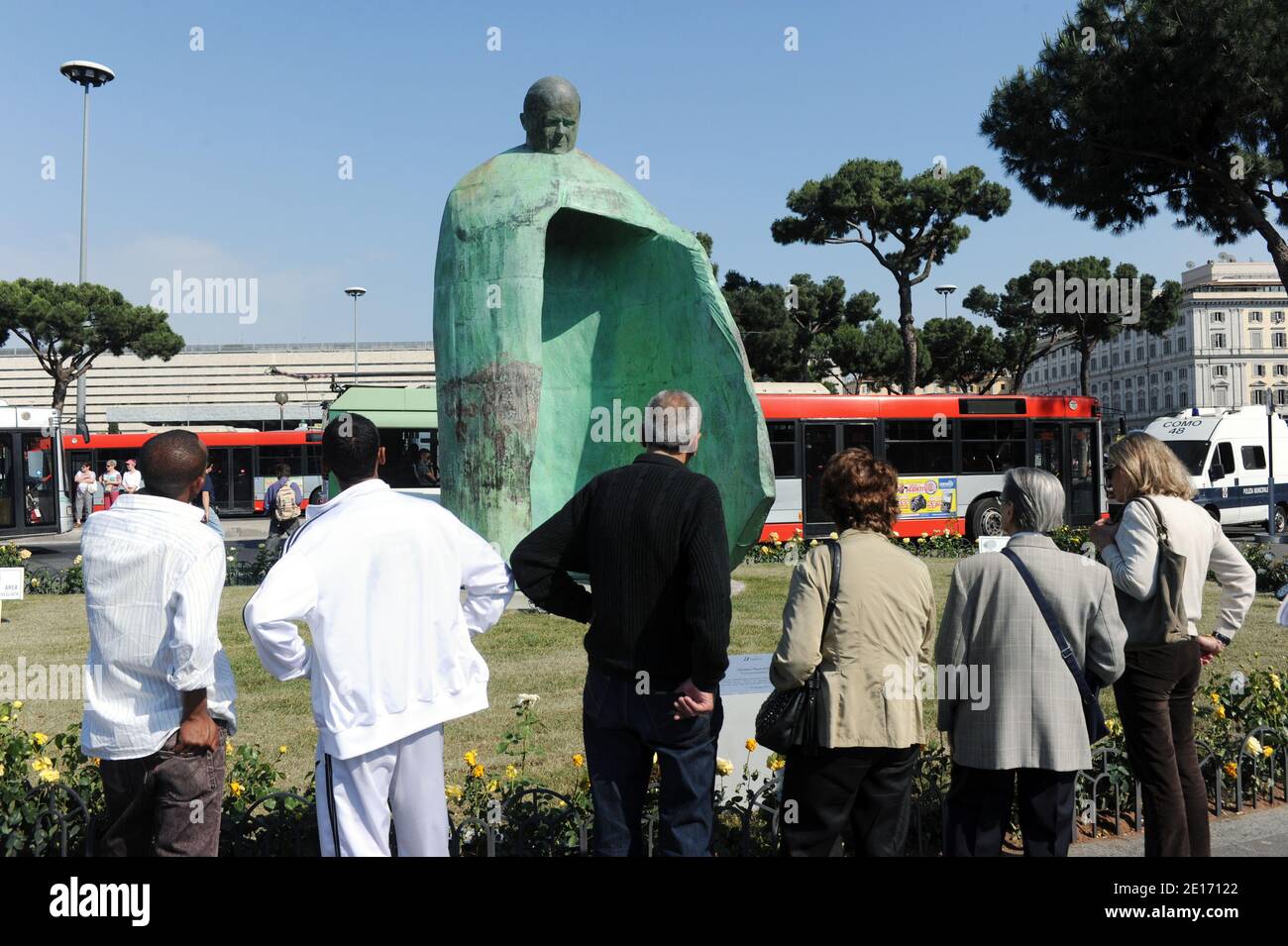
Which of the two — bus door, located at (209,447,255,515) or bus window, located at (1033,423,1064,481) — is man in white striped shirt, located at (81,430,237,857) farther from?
bus door, located at (209,447,255,515)

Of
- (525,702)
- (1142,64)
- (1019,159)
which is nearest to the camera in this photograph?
(525,702)

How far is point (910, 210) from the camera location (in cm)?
2945

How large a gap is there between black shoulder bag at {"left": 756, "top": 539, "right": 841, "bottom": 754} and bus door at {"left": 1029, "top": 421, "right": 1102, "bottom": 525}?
17.0 metres

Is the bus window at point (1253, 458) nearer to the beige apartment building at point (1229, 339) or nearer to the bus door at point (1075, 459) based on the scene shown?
the bus door at point (1075, 459)

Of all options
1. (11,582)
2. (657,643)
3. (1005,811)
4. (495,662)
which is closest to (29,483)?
(11,582)

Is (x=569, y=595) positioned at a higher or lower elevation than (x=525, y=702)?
higher

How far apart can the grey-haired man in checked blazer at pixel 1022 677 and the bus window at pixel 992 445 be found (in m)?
15.4

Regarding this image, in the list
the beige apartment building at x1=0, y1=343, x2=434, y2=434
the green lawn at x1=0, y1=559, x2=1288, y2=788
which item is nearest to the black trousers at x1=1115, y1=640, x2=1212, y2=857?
the green lawn at x1=0, y1=559, x2=1288, y2=788

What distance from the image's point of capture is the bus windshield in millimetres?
20906

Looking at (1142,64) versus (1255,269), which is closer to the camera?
(1142,64)
